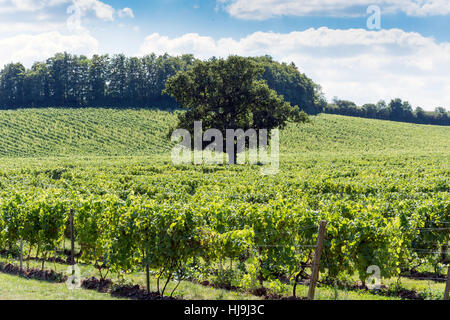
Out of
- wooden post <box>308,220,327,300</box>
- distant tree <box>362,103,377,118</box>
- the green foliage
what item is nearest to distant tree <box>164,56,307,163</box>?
the green foliage

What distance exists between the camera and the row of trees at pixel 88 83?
10019 cm

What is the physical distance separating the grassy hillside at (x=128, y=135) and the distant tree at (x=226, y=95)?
79.3ft

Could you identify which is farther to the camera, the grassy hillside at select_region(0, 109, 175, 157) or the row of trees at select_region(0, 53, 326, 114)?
the row of trees at select_region(0, 53, 326, 114)

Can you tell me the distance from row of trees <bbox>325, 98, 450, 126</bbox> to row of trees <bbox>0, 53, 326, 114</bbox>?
24.7 metres

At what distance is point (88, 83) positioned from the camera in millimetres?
102875

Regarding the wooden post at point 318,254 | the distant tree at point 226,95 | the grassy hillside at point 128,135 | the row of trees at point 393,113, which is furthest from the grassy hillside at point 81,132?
the row of trees at point 393,113

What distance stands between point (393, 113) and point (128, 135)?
94.4m

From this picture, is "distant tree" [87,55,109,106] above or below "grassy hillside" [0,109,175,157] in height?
above

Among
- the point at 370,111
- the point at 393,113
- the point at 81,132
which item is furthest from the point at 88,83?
the point at 393,113

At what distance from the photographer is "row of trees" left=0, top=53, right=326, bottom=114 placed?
100 meters

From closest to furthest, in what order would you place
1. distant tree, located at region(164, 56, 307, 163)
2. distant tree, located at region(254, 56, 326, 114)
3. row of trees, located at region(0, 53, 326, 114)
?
distant tree, located at region(164, 56, 307, 163), row of trees, located at region(0, 53, 326, 114), distant tree, located at region(254, 56, 326, 114)

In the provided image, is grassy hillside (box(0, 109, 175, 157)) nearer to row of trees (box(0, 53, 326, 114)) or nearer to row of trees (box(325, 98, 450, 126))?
row of trees (box(0, 53, 326, 114))

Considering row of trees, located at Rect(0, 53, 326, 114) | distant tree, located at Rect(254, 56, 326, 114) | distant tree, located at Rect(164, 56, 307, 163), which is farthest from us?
distant tree, located at Rect(254, 56, 326, 114)
